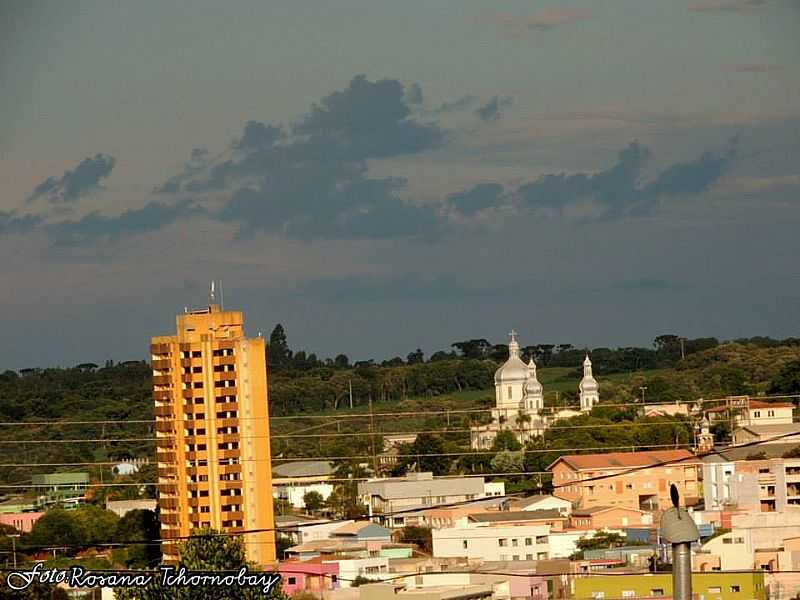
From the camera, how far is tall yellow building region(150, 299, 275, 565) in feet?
72.1

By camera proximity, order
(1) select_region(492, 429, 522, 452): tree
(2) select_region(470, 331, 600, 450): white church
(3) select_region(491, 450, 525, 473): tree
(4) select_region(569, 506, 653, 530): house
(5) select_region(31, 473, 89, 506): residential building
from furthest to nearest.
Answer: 1. (2) select_region(470, 331, 600, 450): white church
2. (1) select_region(492, 429, 522, 452): tree
3. (3) select_region(491, 450, 525, 473): tree
4. (5) select_region(31, 473, 89, 506): residential building
5. (4) select_region(569, 506, 653, 530): house

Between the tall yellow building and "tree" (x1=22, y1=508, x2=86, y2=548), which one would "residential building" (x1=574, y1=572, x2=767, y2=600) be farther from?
"tree" (x1=22, y1=508, x2=86, y2=548)

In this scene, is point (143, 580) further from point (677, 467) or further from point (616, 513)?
point (677, 467)

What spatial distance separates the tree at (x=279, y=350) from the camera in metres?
63.4

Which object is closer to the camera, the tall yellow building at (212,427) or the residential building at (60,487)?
the tall yellow building at (212,427)

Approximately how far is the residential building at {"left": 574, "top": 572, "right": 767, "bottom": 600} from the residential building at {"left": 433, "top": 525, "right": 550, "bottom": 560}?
6017 mm

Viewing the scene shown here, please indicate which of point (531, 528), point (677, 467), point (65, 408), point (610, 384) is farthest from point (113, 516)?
point (610, 384)

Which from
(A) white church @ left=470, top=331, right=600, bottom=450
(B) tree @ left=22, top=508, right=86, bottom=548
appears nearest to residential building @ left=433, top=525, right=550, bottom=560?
(B) tree @ left=22, top=508, right=86, bottom=548

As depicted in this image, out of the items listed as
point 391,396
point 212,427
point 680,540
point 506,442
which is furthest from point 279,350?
point 680,540

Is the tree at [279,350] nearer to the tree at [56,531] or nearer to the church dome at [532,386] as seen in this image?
the church dome at [532,386]

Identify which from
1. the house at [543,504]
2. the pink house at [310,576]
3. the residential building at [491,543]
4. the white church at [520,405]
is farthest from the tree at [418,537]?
the white church at [520,405]

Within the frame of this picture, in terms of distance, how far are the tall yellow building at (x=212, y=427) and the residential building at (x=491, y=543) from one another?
7.39ft

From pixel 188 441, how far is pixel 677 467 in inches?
424

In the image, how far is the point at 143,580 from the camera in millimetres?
12125
